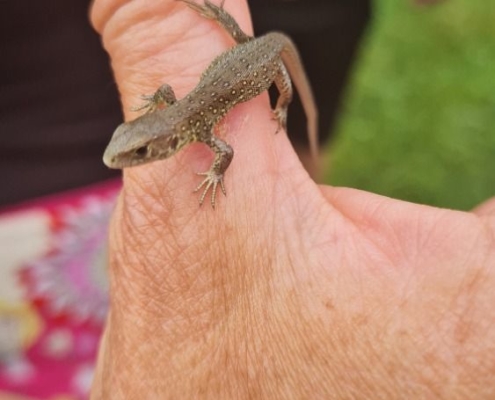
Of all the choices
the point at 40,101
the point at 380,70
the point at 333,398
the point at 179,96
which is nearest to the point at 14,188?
the point at 40,101

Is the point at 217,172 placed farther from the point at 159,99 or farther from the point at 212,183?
the point at 159,99

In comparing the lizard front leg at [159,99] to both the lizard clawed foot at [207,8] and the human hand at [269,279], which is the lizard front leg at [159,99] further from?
the lizard clawed foot at [207,8]

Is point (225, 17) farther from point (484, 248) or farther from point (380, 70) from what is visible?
point (380, 70)

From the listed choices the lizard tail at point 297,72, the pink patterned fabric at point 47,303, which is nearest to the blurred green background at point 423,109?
the lizard tail at point 297,72

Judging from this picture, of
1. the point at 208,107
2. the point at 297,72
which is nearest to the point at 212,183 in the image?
the point at 208,107

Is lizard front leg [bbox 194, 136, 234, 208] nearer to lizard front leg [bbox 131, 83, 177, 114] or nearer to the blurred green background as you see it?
lizard front leg [bbox 131, 83, 177, 114]
